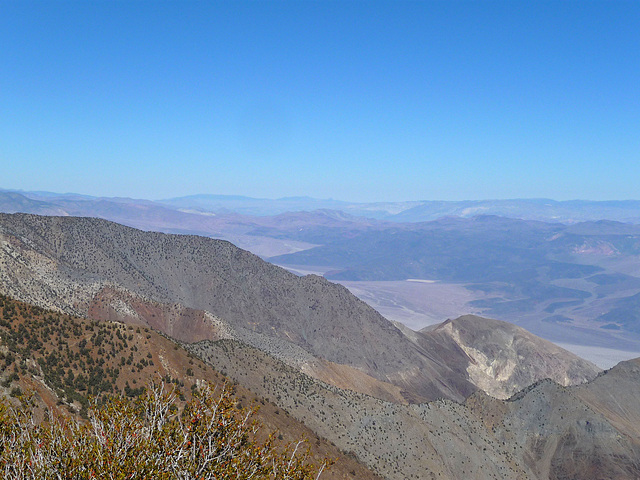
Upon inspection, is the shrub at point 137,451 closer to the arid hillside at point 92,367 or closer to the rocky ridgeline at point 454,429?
the arid hillside at point 92,367

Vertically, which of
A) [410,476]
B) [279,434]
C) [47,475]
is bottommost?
[410,476]

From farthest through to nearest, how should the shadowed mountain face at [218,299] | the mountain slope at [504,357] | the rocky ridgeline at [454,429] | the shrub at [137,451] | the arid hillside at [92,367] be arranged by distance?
the mountain slope at [504,357]
the shadowed mountain face at [218,299]
the rocky ridgeline at [454,429]
the arid hillside at [92,367]
the shrub at [137,451]

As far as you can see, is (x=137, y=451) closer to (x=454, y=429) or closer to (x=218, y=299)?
(x=454, y=429)

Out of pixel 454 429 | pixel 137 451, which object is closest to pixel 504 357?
pixel 454 429

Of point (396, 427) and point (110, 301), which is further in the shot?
point (110, 301)

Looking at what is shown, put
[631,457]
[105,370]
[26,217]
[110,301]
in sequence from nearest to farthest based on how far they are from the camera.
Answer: [105,370], [631,457], [110,301], [26,217]

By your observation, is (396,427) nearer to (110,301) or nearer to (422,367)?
(110,301)

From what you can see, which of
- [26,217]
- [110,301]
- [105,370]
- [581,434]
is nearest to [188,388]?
[105,370]

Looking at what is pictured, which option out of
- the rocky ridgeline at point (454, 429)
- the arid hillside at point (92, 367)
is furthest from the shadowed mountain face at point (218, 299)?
the arid hillside at point (92, 367)

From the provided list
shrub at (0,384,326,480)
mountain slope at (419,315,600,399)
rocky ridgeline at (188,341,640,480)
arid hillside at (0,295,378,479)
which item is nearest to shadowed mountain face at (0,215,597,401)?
mountain slope at (419,315,600,399)
